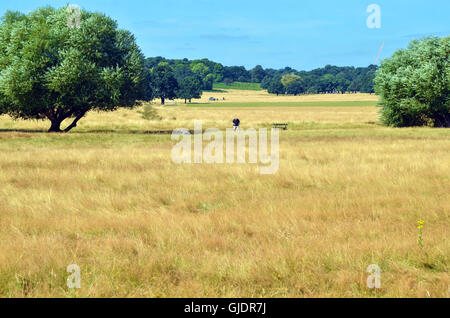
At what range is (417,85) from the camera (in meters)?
47.4

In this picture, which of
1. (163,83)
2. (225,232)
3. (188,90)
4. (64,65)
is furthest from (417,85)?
(188,90)

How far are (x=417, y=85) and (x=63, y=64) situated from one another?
35.6 metres

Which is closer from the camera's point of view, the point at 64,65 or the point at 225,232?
the point at 225,232

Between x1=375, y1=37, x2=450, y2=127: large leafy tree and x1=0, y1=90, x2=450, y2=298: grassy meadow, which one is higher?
x1=375, y1=37, x2=450, y2=127: large leafy tree

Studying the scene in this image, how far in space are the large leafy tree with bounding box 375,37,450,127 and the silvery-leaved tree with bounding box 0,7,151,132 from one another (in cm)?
2798

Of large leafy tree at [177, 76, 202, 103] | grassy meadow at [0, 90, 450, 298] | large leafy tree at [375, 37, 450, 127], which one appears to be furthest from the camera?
→ large leafy tree at [177, 76, 202, 103]

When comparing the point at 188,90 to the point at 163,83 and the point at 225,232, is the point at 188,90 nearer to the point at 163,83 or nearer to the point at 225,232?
the point at 163,83

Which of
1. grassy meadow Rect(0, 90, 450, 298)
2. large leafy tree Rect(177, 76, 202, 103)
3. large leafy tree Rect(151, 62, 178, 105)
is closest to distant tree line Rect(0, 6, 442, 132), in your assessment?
grassy meadow Rect(0, 90, 450, 298)

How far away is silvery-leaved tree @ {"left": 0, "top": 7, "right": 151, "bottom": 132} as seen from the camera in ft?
120

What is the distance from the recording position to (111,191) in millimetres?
12391

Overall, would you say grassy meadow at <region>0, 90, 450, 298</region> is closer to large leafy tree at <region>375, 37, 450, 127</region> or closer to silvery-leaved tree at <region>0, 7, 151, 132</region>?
silvery-leaved tree at <region>0, 7, 151, 132</region>

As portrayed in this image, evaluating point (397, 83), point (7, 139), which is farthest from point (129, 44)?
point (397, 83)

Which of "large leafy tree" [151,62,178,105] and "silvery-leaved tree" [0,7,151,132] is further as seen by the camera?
"large leafy tree" [151,62,178,105]
